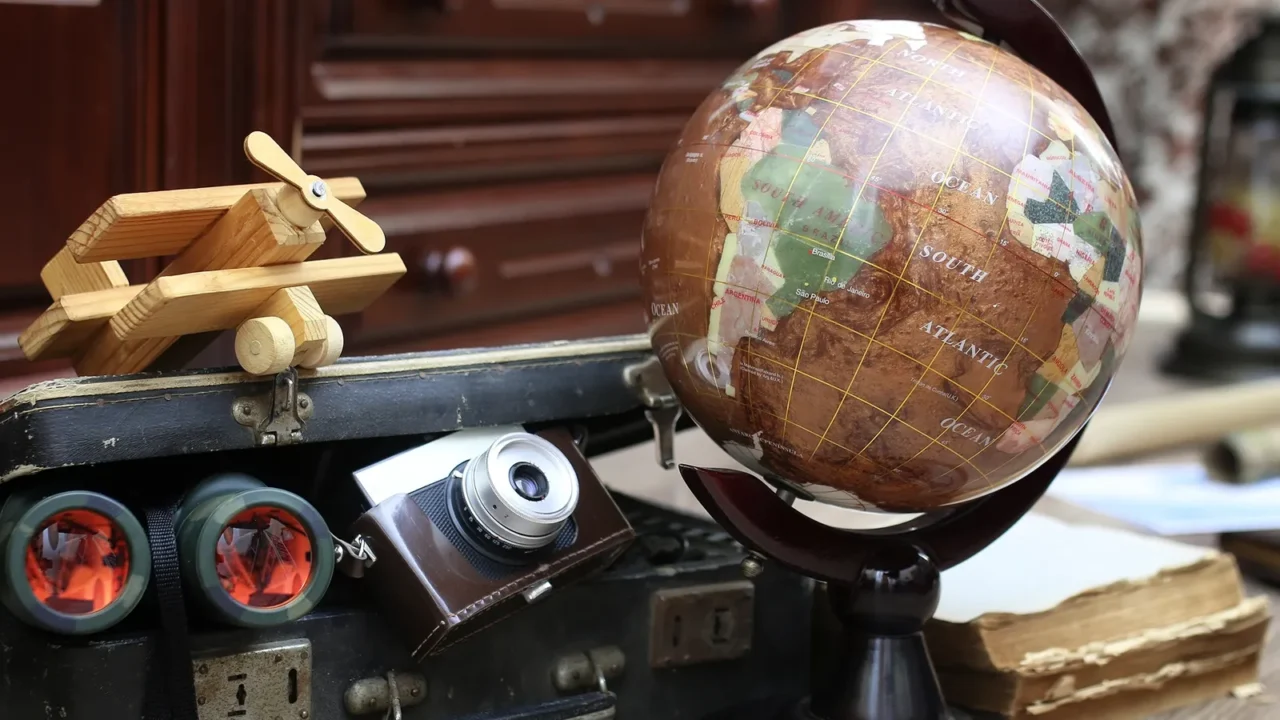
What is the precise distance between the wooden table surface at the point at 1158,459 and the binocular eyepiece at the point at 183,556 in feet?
2.20

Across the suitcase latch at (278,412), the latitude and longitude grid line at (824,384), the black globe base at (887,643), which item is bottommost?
the black globe base at (887,643)

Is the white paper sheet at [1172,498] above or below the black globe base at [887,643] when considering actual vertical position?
below

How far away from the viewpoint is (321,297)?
0.91 meters

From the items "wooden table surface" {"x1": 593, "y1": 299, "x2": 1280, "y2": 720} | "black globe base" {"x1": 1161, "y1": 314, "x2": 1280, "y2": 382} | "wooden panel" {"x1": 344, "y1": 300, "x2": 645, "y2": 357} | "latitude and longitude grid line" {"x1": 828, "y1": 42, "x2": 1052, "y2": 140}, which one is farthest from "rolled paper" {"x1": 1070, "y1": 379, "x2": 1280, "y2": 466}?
"latitude and longitude grid line" {"x1": 828, "y1": 42, "x2": 1052, "y2": 140}

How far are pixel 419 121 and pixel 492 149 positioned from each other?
5.2 inches

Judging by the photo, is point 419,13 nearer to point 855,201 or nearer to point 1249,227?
point 855,201

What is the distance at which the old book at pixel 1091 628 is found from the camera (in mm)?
1079

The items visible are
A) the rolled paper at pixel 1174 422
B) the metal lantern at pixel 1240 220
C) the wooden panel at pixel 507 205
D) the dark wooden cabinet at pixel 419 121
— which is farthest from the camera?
the metal lantern at pixel 1240 220

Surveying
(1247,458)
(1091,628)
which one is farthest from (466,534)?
(1247,458)

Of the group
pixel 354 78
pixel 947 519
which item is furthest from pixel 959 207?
pixel 354 78

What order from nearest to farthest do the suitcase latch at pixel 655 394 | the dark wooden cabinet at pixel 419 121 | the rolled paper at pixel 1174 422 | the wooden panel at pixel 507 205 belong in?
the suitcase latch at pixel 655 394 < the dark wooden cabinet at pixel 419 121 < the wooden panel at pixel 507 205 < the rolled paper at pixel 1174 422

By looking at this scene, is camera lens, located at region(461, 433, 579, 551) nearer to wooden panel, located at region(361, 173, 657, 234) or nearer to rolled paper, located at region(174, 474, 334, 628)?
rolled paper, located at region(174, 474, 334, 628)

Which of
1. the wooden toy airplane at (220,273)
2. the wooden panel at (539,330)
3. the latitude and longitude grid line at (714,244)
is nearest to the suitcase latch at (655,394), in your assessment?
the latitude and longitude grid line at (714,244)

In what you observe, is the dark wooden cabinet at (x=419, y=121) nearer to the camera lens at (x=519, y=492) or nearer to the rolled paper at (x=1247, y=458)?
the camera lens at (x=519, y=492)
